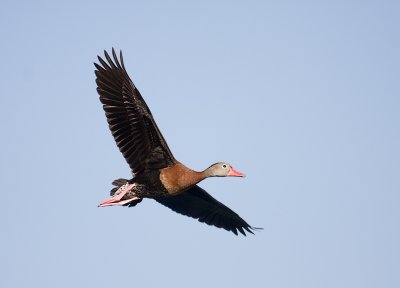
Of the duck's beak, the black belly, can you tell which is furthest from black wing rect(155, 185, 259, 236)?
the black belly

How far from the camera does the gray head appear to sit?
13734 mm

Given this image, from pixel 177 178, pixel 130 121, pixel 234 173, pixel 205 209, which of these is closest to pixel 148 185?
pixel 177 178

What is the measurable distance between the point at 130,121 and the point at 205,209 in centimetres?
371

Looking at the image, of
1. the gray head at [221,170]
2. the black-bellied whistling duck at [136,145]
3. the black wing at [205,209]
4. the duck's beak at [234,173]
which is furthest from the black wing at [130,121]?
the black wing at [205,209]

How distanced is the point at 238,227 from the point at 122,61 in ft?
17.2

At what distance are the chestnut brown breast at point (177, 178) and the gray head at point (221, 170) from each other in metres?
0.46

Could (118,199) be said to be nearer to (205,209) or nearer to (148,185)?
(148,185)

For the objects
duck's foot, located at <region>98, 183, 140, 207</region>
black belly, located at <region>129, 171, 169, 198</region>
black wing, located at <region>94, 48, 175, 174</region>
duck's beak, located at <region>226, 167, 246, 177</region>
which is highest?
black wing, located at <region>94, 48, 175, 174</region>

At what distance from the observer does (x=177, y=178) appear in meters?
13.2

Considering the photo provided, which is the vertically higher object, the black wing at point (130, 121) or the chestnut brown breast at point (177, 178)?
the black wing at point (130, 121)

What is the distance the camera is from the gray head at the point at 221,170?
13.7m

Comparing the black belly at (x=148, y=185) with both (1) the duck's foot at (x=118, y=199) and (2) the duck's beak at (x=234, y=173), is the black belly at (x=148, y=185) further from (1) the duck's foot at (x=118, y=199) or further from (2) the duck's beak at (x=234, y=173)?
(2) the duck's beak at (x=234, y=173)

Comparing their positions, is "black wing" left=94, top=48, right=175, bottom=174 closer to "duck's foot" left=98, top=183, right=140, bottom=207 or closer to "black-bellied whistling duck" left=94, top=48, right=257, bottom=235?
"black-bellied whistling duck" left=94, top=48, right=257, bottom=235

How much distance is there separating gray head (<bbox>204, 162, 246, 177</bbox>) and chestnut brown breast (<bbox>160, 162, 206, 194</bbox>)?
1.52ft
